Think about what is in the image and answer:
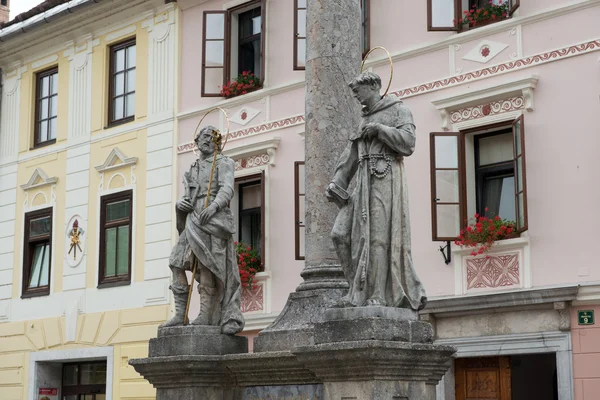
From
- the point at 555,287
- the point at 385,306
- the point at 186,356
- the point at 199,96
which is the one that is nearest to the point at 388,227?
the point at 385,306

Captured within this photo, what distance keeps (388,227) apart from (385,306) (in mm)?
578

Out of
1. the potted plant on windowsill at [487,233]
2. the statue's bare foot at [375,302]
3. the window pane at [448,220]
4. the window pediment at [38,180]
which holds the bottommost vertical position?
the statue's bare foot at [375,302]

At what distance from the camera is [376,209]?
Answer: 8695mm

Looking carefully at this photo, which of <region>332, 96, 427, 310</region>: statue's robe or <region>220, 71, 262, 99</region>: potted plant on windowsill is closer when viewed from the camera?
<region>332, 96, 427, 310</region>: statue's robe

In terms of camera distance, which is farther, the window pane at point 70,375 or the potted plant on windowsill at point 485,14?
the window pane at point 70,375

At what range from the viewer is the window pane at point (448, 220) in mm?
16250

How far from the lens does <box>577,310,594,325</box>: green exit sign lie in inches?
588

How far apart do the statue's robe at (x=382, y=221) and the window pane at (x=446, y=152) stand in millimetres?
7540

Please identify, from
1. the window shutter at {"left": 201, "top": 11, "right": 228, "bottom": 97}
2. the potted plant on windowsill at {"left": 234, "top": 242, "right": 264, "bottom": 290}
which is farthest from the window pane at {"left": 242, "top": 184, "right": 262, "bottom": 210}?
the window shutter at {"left": 201, "top": 11, "right": 228, "bottom": 97}

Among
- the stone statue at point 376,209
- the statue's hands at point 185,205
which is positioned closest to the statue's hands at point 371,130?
the stone statue at point 376,209

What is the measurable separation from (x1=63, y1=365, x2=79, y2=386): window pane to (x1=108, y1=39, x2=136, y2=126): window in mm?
4599

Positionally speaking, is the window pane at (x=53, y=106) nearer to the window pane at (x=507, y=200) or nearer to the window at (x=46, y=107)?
the window at (x=46, y=107)

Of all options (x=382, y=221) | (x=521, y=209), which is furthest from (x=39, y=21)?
(x=382, y=221)

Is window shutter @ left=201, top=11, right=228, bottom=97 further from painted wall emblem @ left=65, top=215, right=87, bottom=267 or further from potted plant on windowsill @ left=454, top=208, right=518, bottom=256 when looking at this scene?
potted plant on windowsill @ left=454, top=208, right=518, bottom=256
